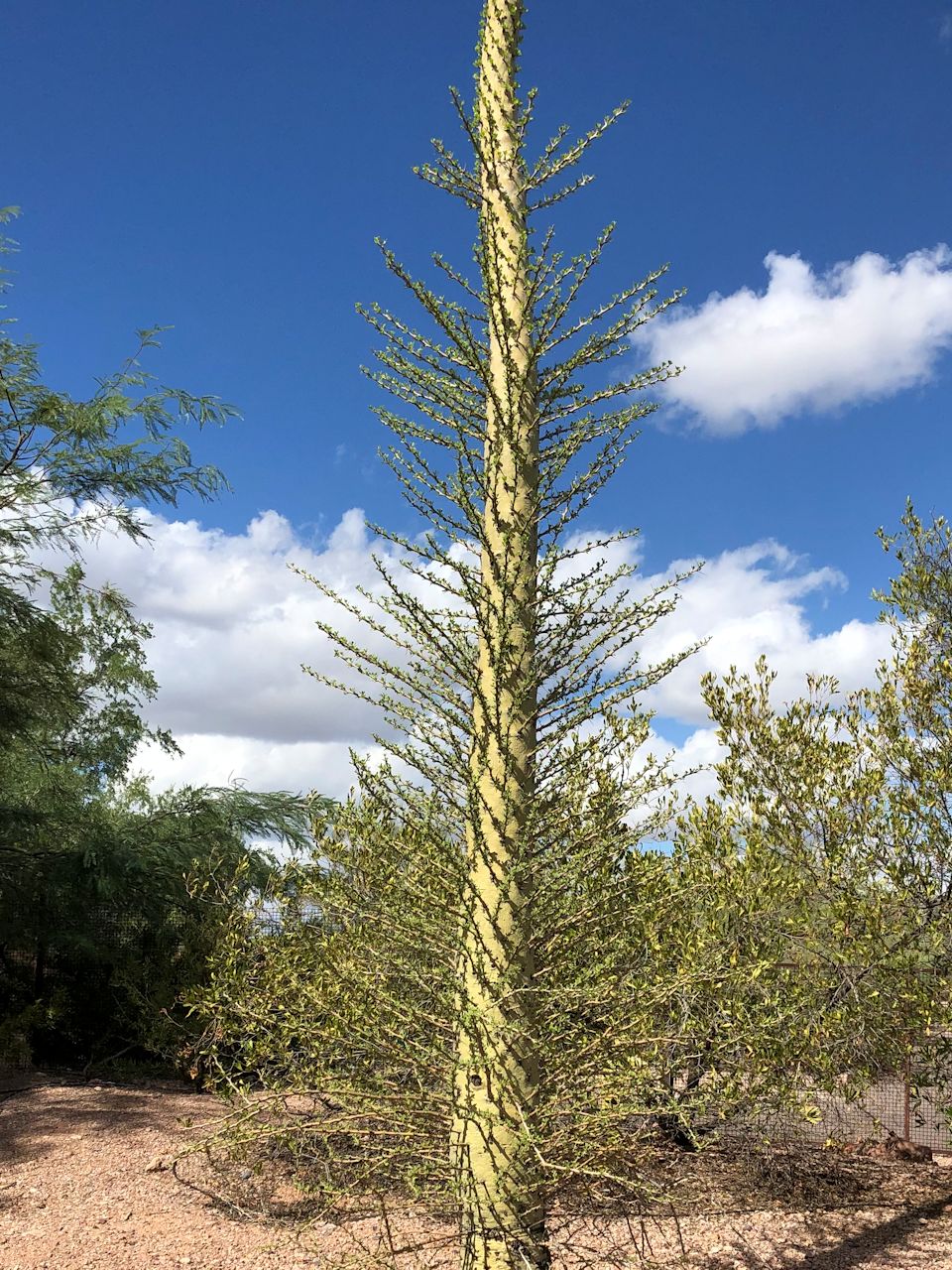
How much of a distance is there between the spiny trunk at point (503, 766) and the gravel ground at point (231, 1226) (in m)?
1.90

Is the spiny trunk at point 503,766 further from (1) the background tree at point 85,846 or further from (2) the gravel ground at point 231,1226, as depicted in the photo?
(1) the background tree at point 85,846

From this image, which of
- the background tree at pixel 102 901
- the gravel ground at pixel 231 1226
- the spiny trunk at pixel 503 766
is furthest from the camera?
the background tree at pixel 102 901

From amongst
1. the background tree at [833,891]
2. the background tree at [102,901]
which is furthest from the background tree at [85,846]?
the background tree at [833,891]

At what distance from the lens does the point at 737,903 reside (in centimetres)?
640

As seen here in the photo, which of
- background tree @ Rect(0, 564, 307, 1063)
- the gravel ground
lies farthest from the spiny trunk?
background tree @ Rect(0, 564, 307, 1063)

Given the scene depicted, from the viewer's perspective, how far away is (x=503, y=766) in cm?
379

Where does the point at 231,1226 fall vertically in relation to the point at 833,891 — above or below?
below

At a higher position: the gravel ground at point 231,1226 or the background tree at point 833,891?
the background tree at point 833,891

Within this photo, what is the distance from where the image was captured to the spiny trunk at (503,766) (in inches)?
139

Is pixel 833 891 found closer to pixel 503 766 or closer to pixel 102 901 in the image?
pixel 503 766

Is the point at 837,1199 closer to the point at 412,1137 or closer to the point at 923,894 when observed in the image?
the point at 923,894

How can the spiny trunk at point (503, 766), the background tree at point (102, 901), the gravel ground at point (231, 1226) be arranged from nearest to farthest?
the spiny trunk at point (503, 766)
the gravel ground at point (231, 1226)
the background tree at point (102, 901)

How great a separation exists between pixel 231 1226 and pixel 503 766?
470 centimetres

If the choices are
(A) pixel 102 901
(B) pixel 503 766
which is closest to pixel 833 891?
(B) pixel 503 766
